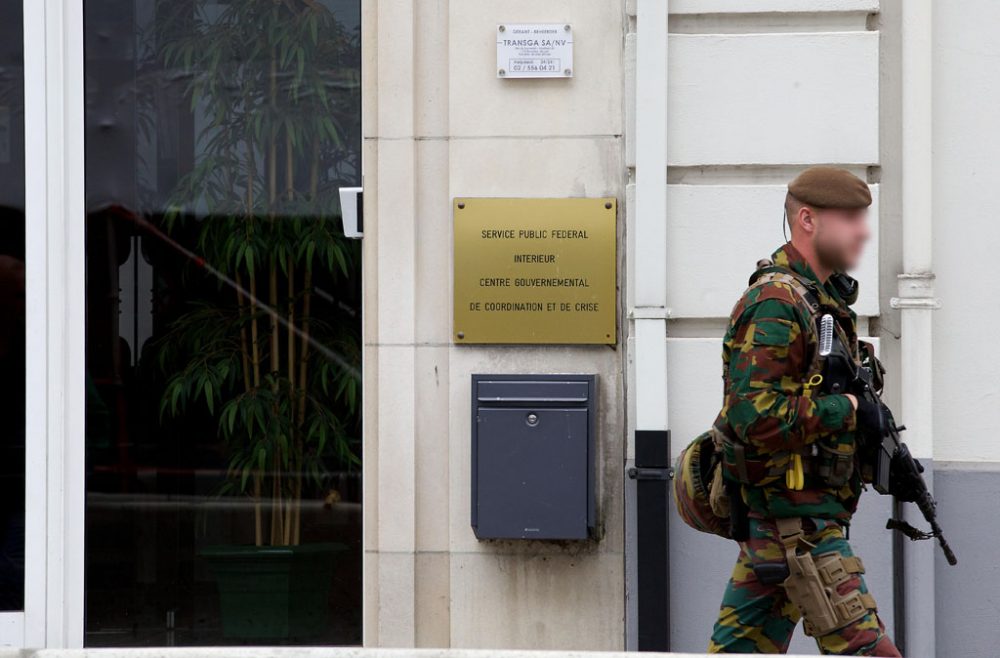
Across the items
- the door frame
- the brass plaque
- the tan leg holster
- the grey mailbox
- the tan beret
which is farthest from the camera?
the door frame

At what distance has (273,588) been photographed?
5852mm

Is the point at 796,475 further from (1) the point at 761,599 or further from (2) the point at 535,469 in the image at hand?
(2) the point at 535,469

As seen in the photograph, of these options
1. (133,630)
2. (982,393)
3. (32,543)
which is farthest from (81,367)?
(982,393)

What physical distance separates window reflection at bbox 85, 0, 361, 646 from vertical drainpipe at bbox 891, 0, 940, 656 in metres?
2.26

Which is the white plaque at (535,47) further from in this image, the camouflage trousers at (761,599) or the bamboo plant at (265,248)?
the camouflage trousers at (761,599)

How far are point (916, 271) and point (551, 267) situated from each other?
1398 millimetres

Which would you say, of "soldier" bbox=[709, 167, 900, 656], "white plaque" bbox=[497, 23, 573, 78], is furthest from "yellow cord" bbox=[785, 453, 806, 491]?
"white plaque" bbox=[497, 23, 573, 78]

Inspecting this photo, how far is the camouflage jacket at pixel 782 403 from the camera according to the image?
3805mm

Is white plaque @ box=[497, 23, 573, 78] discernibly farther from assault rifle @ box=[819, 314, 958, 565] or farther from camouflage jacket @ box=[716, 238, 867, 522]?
assault rifle @ box=[819, 314, 958, 565]

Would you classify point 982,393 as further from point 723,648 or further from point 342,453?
point 342,453

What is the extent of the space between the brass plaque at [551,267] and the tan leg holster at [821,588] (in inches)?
65.2

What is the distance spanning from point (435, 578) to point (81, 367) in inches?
70.4

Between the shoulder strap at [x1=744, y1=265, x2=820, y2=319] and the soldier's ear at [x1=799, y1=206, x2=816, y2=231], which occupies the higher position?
the soldier's ear at [x1=799, y1=206, x2=816, y2=231]

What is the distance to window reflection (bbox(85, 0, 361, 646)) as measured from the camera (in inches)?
229
